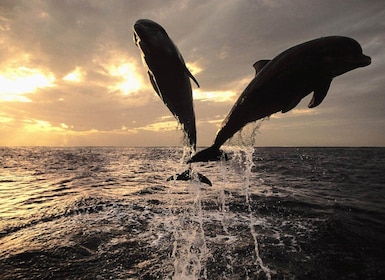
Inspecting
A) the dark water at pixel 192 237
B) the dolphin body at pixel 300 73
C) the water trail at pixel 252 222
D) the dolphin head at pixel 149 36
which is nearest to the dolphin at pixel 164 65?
the dolphin head at pixel 149 36

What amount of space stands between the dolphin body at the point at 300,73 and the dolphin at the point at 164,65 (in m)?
1.15

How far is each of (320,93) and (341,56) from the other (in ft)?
1.89

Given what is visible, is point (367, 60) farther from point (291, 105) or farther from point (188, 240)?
point (188, 240)

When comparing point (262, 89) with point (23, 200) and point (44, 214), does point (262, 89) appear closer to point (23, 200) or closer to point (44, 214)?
point (44, 214)

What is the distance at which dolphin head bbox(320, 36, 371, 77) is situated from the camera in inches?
148

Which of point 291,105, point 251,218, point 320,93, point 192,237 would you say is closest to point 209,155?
point 291,105

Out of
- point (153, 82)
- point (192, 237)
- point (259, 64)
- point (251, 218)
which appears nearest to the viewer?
point (259, 64)

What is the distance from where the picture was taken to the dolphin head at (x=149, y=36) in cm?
477

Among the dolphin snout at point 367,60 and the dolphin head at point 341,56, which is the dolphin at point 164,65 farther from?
the dolphin snout at point 367,60

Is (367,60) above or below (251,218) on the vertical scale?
above

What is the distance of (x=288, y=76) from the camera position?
150 inches

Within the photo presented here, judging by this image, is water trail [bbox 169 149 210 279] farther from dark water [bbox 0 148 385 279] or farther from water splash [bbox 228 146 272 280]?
water splash [bbox 228 146 272 280]

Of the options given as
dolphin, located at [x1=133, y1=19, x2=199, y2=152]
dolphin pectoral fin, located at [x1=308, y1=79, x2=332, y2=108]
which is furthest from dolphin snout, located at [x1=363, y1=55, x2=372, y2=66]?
dolphin, located at [x1=133, y1=19, x2=199, y2=152]

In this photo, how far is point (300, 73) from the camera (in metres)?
3.77
